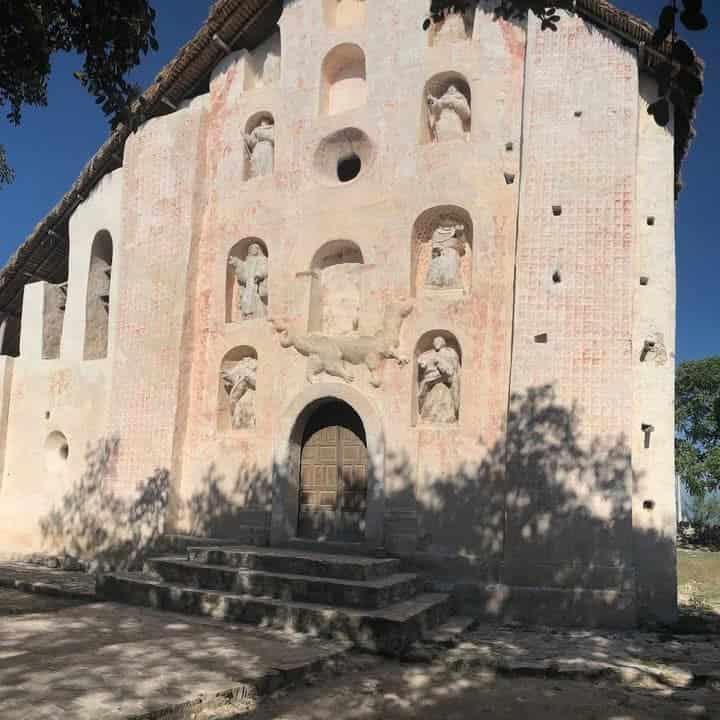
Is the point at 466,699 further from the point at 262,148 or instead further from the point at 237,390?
the point at 262,148

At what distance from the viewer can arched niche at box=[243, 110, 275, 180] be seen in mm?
13625

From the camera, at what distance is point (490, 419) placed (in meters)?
10.7

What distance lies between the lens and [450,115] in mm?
11992

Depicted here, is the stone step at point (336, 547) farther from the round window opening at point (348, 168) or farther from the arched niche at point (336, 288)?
the round window opening at point (348, 168)

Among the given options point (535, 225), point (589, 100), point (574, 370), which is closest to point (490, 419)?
point (574, 370)

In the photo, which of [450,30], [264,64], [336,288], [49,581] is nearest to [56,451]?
[49,581]

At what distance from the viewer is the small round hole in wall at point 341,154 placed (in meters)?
12.6

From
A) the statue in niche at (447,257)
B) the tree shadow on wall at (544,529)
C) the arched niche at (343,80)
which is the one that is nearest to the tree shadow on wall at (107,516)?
the tree shadow on wall at (544,529)

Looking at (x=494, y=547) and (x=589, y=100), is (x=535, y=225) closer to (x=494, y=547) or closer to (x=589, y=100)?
(x=589, y=100)

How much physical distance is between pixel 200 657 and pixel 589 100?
8.58 m

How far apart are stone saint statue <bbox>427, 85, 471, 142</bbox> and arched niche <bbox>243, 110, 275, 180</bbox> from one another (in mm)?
2996

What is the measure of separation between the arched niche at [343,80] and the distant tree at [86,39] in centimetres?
767

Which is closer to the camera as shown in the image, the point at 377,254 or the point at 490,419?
the point at 490,419

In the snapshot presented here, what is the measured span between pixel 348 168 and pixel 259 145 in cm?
162
